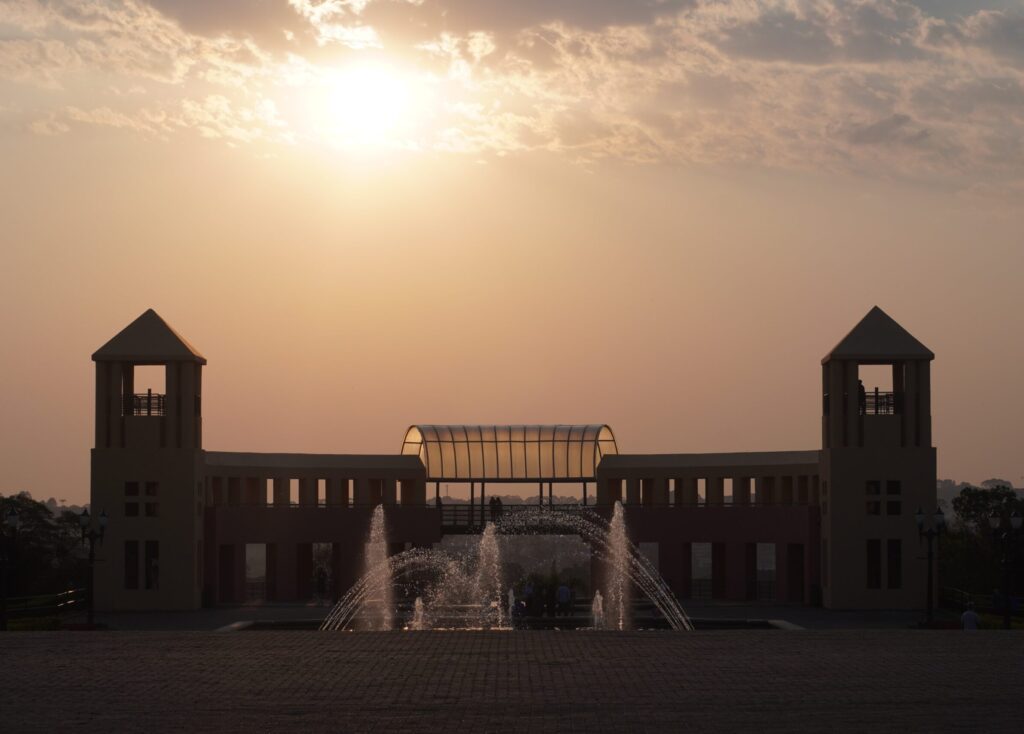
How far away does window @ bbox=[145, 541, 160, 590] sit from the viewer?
4750 cm

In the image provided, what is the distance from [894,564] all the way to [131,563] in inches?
894

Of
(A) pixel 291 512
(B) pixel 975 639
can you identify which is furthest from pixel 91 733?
(A) pixel 291 512

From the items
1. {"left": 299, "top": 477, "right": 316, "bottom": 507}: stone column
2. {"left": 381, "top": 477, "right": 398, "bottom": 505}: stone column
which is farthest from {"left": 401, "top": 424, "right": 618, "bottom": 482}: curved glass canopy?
{"left": 299, "top": 477, "right": 316, "bottom": 507}: stone column

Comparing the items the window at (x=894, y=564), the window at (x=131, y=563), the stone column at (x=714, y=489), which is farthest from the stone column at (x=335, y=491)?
the window at (x=894, y=564)

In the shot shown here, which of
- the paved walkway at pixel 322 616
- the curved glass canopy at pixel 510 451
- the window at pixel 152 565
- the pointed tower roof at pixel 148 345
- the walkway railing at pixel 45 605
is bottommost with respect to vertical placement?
the paved walkway at pixel 322 616

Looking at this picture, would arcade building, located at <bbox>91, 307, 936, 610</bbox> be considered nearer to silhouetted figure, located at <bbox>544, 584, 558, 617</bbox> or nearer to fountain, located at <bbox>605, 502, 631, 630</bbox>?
fountain, located at <bbox>605, 502, 631, 630</bbox>

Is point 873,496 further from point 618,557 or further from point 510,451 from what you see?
point 510,451

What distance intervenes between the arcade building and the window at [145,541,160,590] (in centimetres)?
5

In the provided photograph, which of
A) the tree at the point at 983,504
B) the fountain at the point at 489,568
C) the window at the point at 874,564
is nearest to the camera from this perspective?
the window at the point at 874,564

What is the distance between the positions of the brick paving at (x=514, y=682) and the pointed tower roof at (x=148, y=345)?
54.4 feet

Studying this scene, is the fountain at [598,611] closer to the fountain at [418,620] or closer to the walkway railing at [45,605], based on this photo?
the fountain at [418,620]

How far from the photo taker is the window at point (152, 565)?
1870 inches

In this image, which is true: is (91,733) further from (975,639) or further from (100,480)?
(100,480)

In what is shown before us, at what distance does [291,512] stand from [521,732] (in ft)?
115
